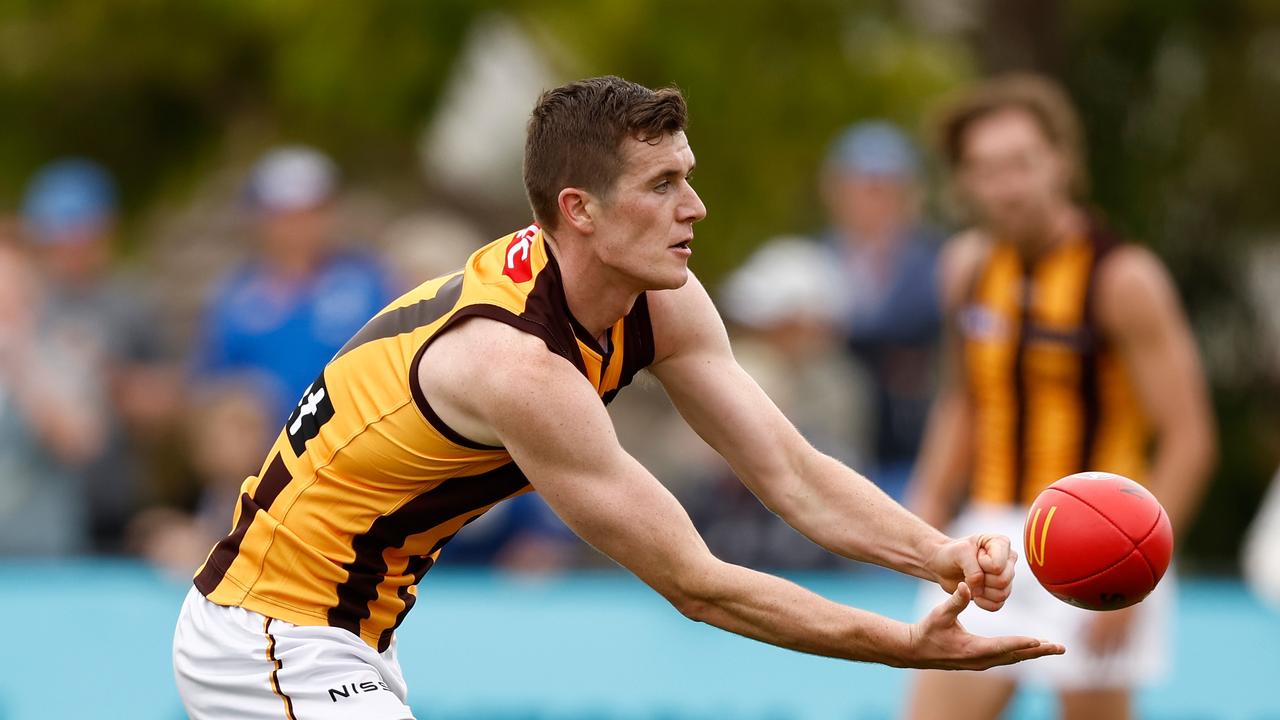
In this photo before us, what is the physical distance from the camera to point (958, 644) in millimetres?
4297

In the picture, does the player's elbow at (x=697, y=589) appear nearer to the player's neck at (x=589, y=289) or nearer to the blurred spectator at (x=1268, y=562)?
the player's neck at (x=589, y=289)

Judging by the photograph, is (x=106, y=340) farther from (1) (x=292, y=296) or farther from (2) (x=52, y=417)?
(1) (x=292, y=296)

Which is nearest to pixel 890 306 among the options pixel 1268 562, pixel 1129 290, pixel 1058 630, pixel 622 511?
pixel 1268 562

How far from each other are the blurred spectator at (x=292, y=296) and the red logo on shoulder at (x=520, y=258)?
440 centimetres

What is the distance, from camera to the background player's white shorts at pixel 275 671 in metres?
4.60

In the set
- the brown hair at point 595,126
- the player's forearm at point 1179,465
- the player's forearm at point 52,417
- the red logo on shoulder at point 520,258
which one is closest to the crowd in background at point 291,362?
the player's forearm at point 52,417

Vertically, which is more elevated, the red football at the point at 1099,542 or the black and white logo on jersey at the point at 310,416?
the black and white logo on jersey at the point at 310,416

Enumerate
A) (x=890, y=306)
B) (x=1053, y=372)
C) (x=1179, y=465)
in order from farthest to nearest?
(x=890, y=306) < (x=1053, y=372) < (x=1179, y=465)

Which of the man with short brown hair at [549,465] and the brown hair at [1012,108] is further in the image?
the brown hair at [1012,108]

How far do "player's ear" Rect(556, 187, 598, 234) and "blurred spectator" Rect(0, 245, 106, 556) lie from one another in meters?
5.57

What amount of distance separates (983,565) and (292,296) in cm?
553

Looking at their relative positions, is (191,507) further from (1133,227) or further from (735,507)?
(1133,227)

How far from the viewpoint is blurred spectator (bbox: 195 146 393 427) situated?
29.8ft

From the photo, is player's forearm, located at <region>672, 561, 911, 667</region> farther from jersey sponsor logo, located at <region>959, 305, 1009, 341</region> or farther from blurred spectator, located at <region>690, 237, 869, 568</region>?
blurred spectator, located at <region>690, 237, 869, 568</region>
